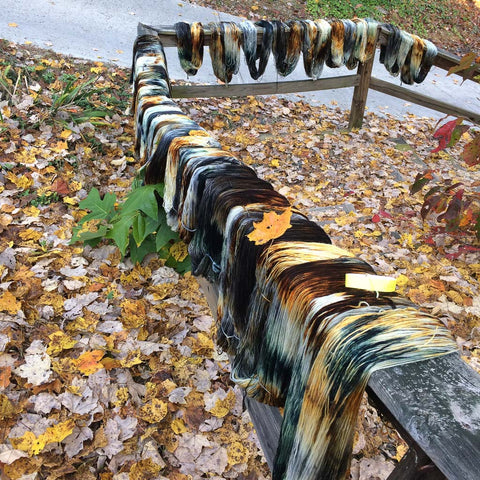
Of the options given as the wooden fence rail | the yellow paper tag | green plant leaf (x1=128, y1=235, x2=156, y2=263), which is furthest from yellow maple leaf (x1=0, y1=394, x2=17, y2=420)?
the wooden fence rail

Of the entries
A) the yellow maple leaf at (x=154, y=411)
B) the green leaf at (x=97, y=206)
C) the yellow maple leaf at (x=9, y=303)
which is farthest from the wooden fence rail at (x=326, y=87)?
the yellow maple leaf at (x=154, y=411)

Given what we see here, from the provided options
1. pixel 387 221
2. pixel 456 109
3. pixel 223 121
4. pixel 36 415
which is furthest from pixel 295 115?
pixel 36 415

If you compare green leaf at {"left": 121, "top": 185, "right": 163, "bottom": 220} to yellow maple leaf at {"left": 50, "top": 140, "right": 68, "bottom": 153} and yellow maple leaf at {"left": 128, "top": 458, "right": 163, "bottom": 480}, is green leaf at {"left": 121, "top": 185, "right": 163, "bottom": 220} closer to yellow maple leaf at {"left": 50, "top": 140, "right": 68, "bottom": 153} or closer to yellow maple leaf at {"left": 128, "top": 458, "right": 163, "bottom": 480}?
yellow maple leaf at {"left": 128, "top": 458, "right": 163, "bottom": 480}

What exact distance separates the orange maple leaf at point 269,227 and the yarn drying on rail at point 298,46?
9.42ft

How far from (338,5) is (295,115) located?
5.66 metres

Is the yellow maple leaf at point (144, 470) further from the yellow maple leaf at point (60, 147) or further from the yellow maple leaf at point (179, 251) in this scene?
the yellow maple leaf at point (60, 147)

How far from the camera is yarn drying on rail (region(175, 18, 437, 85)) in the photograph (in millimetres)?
3771

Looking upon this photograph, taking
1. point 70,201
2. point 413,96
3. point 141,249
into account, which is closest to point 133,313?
point 141,249

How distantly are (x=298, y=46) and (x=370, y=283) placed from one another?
3.59m

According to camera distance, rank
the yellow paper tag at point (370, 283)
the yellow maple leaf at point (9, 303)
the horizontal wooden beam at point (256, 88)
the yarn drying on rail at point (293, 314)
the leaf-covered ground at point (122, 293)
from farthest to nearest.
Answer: the horizontal wooden beam at point (256, 88), the yellow maple leaf at point (9, 303), the leaf-covered ground at point (122, 293), the yellow paper tag at point (370, 283), the yarn drying on rail at point (293, 314)

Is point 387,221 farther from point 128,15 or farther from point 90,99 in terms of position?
point 128,15

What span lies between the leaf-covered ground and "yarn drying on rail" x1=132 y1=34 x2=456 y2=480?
0.70 m

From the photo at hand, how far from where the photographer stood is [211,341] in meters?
2.49

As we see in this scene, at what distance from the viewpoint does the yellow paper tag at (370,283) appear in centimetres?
113
